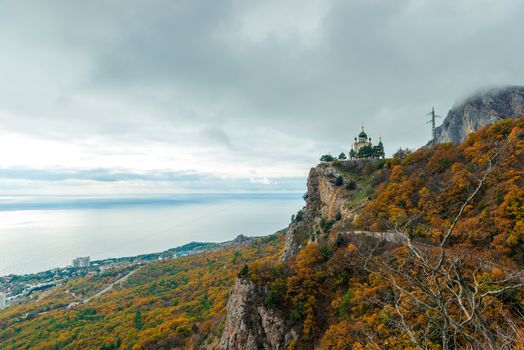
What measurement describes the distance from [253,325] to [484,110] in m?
78.9

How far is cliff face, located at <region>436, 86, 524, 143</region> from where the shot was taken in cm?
5966

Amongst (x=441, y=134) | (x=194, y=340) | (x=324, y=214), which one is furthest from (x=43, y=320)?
(x=441, y=134)

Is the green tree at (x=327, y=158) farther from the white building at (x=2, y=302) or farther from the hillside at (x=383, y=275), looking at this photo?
the white building at (x=2, y=302)

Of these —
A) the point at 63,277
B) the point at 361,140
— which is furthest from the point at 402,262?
the point at 63,277

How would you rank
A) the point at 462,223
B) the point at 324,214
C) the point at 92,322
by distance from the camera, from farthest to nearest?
the point at 92,322 → the point at 324,214 → the point at 462,223

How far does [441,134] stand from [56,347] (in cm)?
10871

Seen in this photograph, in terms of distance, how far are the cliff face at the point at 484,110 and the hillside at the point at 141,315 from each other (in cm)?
6294

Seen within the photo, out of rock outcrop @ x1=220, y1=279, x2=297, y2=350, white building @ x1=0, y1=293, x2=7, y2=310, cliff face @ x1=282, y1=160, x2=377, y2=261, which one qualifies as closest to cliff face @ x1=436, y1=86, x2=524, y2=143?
cliff face @ x1=282, y1=160, x2=377, y2=261

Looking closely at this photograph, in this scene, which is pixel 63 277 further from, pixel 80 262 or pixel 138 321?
pixel 138 321

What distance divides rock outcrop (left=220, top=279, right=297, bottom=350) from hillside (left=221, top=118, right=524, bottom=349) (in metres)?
0.07

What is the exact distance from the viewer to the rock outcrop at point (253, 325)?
58.1 ft

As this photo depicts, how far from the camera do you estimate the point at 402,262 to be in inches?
468

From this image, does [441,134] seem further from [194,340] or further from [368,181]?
[194,340]

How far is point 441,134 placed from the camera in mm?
79562
